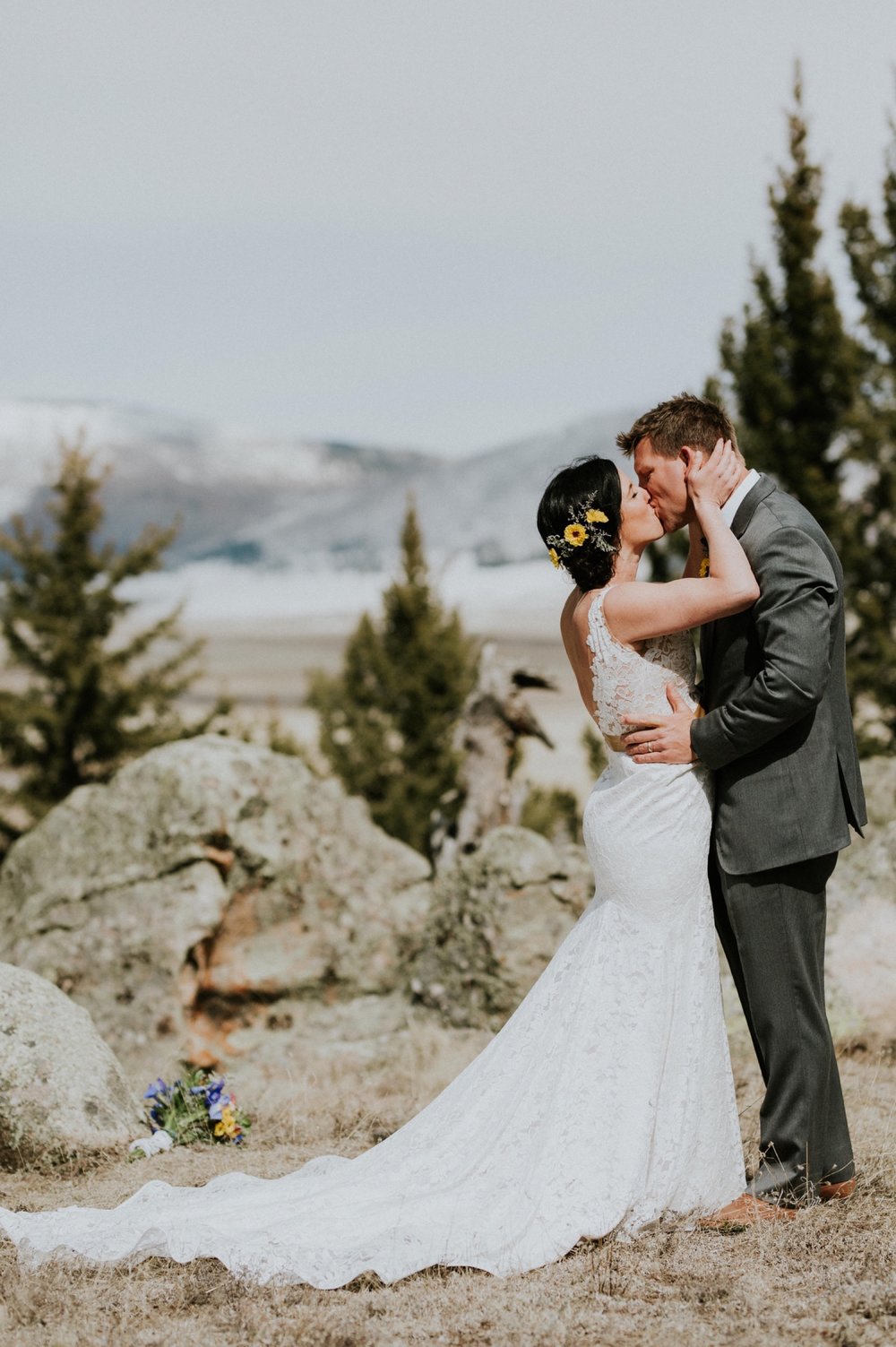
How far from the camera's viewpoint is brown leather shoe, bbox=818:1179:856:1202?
498cm

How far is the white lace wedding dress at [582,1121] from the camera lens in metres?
4.62

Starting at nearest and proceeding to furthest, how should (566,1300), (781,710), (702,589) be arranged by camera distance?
1. (566,1300)
2. (781,710)
3. (702,589)

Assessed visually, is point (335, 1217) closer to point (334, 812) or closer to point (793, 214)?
point (334, 812)

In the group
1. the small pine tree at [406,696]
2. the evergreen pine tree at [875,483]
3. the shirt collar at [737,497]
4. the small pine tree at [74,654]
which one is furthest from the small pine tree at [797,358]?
the shirt collar at [737,497]

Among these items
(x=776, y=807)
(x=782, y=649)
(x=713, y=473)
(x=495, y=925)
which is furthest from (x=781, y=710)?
(x=495, y=925)

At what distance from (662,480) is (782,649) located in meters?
0.80

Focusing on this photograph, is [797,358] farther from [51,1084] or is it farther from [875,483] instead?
[51,1084]

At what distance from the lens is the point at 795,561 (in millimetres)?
4750

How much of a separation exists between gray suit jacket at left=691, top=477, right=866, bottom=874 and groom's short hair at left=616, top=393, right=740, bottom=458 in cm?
27

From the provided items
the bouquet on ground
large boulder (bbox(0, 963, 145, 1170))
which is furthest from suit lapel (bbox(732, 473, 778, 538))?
large boulder (bbox(0, 963, 145, 1170))

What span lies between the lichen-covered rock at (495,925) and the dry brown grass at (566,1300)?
12.9 feet

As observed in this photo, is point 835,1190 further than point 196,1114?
No

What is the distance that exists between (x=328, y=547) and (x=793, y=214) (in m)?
139

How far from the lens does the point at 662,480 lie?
498 cm
